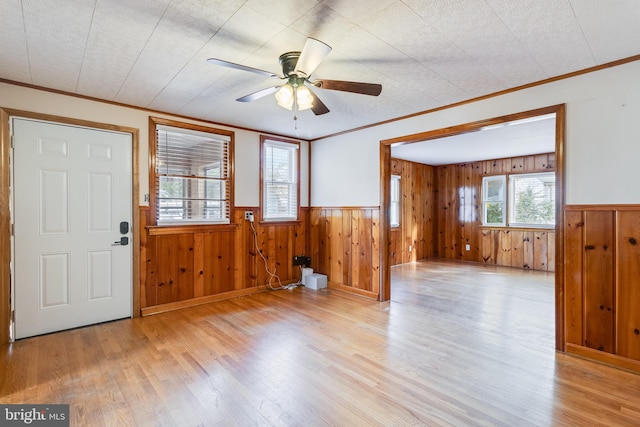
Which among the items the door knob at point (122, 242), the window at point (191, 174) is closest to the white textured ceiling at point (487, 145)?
the window at point (191, 174)

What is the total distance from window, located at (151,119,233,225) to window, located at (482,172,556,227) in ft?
19.9

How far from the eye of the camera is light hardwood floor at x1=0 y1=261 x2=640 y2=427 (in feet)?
6.12

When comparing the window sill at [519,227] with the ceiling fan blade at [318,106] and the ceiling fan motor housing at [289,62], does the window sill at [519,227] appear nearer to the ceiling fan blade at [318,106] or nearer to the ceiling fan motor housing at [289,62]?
the ceiling fan blade at [318,106]

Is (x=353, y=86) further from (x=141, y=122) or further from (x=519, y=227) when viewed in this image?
(x=519, y=227)

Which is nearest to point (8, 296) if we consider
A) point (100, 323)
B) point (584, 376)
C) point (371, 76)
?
point (100, 323)

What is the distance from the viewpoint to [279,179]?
4.98 metres

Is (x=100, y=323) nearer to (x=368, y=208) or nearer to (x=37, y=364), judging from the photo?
(x=37, y=364)

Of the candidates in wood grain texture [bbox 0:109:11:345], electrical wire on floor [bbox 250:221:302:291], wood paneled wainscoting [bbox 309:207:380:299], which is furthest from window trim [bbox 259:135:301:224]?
wood grain texture [bbox 0:109:11:345]

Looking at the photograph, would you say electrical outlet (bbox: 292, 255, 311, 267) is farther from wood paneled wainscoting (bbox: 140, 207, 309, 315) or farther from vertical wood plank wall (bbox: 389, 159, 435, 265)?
vertical wood plank wall (bbox: 389, 159, 435, 265)

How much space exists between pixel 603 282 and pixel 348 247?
9.51 feet

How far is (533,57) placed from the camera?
238cm

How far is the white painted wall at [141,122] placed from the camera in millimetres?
2928

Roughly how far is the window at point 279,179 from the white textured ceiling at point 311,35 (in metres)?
1.69

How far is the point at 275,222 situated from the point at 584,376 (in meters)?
3.87
